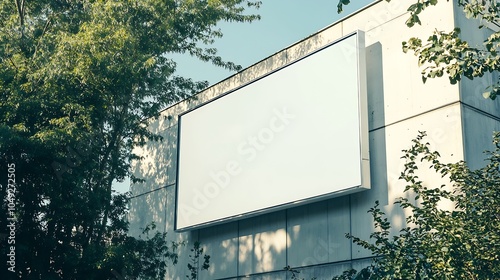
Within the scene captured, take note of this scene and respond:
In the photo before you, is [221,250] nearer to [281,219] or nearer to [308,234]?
[281,219]

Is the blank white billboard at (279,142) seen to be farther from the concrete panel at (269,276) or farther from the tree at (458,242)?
the tree at (458,242)

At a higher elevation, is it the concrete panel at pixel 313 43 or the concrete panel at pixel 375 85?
the concrete panel at pixel 313 43

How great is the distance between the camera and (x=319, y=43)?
20.5 meters

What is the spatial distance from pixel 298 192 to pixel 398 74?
13.2 ft

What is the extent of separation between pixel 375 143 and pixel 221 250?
275 inches

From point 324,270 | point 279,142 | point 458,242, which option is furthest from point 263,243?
point 458,242

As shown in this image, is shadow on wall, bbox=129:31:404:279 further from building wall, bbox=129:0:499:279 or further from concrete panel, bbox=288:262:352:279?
concrete panel, bbox=288:262:352:279

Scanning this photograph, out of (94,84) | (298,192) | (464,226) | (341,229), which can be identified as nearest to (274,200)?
(298,192)

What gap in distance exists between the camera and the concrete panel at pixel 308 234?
18469 millimetres

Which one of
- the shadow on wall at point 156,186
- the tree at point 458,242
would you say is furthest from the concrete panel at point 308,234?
the tree at point 458,242

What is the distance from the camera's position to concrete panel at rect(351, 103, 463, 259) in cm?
1597

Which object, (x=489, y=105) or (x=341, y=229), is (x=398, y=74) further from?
(x=341, y=229)

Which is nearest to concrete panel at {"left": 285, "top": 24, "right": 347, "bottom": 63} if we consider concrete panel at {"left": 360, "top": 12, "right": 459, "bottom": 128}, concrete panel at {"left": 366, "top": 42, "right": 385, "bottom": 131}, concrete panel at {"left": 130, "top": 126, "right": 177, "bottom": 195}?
concrete panel at {"left": 360, "top": 12, "right": 459, "bottom": 128}

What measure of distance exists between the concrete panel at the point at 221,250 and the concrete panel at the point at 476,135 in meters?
8.34
